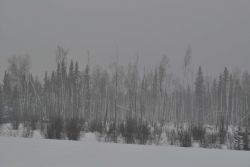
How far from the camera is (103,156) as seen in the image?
4688 millimetres

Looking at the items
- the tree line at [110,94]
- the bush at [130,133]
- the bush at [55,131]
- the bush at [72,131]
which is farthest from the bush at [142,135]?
the tree line at [110,94]

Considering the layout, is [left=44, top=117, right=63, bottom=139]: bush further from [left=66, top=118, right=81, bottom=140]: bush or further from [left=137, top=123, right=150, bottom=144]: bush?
[left=137, top=123, right=150, bottom=144]: bush

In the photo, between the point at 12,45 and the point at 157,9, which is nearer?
the point at 157,9

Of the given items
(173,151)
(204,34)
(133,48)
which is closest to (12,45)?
(133,48)

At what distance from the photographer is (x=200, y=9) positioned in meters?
10.2

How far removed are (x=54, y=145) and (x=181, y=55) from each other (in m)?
12.7

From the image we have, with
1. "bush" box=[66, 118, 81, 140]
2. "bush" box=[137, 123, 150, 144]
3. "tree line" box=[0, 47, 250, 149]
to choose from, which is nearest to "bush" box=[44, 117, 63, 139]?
"bush" box=[66, 118, 81, 140]

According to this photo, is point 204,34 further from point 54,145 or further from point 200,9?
point 54,145

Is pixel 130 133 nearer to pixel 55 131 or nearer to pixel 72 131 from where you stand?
pixel 72 131

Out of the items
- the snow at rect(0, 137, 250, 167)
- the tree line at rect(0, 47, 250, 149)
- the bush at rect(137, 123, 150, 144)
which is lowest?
the snow at rect(0, 137, 250, 167)

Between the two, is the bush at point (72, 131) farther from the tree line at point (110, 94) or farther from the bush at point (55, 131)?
the tree line at point (110, 94)

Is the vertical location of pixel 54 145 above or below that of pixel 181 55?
below

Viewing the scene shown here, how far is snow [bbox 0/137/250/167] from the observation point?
417 centimetres

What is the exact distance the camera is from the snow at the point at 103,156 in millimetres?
4168
